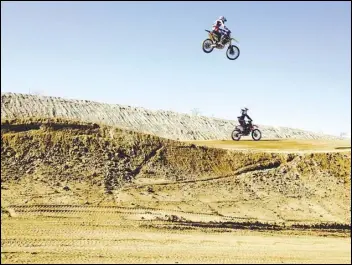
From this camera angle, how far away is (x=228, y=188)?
80.7 ft

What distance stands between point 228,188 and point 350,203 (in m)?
6.74

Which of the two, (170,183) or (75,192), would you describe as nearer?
(75,192)

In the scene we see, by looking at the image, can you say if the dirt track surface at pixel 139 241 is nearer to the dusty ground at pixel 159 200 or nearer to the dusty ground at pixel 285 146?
the dusty ground at pixel 159 200

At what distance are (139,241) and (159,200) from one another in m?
6.00

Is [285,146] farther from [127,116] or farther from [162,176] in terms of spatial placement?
[127,116]

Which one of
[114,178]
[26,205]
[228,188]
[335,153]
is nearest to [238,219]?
[228,188]

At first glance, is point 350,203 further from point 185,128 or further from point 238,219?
point 185,128

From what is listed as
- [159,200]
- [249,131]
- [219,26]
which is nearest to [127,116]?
[249,131]

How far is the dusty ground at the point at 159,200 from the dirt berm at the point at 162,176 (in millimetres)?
60

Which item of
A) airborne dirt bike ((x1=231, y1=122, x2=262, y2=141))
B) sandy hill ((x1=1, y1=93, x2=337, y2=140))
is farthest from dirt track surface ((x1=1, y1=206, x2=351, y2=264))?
sandy hill ((x1=1, y1=93, x2=337, y2=140))

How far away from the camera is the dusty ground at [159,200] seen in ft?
51.3

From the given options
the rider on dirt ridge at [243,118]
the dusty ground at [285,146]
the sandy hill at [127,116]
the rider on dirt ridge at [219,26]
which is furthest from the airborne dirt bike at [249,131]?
the sandy hill at [127,116]

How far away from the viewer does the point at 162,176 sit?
984 inches

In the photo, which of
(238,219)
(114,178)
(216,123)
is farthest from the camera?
(216,123)
